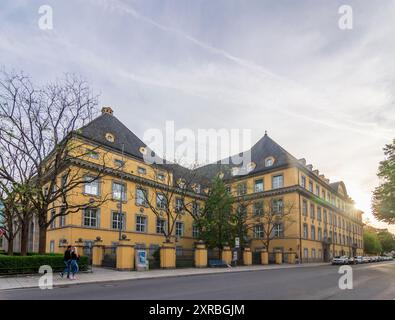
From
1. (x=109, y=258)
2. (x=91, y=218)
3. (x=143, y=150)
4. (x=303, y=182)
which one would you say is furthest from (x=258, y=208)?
(x=109, y=258)

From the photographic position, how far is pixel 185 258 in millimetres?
36156

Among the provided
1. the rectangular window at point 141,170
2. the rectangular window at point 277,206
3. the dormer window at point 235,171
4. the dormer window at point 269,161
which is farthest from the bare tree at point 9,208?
the dormer window at point 235,171

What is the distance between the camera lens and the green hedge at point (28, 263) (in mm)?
21641

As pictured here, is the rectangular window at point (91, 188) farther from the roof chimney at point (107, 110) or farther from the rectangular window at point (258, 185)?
the rectangular window at point (258, 185)

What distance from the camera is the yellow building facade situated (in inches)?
1544

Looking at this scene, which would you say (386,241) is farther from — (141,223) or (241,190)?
(141,223)

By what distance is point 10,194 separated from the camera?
2422cm

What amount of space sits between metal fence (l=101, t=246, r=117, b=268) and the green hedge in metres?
5.35

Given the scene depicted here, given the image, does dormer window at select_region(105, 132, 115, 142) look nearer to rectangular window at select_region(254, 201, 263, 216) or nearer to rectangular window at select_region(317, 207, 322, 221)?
rectangular window at select_region(254, 201, 263, 216)

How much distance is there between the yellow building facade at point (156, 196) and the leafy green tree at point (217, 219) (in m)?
3.59

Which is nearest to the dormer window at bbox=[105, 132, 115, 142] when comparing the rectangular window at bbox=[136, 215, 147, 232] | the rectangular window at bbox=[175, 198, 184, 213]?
the rectangular window at bbox=[136, 215, 147, 232]

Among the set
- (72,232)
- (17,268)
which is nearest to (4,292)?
(17,268)

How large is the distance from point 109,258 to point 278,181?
3238 centimetres

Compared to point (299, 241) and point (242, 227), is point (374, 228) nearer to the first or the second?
point (299, 241)
